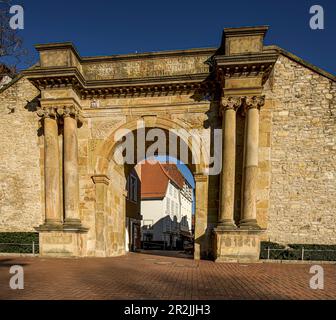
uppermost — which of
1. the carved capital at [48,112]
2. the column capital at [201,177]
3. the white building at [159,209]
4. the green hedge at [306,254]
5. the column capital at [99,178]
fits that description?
the carved capital at [48,112]

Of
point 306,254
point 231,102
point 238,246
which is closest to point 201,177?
point 238,246

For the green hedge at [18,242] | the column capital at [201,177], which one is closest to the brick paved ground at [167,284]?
the green hedge at [18,242]

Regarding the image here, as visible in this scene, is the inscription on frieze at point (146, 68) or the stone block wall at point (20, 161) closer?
the inscription on frieze at point (146, 68)

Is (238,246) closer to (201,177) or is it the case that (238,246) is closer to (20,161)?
(201,177)

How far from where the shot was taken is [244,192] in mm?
10836

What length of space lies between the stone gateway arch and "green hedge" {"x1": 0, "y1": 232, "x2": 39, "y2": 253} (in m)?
0.65

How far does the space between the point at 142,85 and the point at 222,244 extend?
7.85 metres

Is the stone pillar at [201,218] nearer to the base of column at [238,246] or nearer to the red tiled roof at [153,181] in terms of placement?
the base of column at [238,246]

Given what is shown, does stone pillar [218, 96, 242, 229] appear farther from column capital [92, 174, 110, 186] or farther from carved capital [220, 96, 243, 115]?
column capital [92, 174, 110, 186]

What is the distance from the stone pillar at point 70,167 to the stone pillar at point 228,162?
21.2ft

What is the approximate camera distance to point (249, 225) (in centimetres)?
1045

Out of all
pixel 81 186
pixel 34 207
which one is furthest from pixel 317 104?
pixel 34 207

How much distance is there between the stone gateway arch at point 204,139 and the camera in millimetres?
11078
